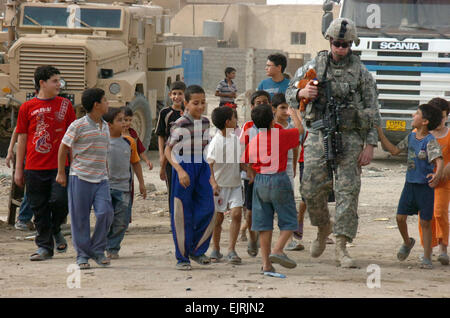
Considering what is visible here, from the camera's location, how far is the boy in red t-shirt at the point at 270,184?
20.7ft

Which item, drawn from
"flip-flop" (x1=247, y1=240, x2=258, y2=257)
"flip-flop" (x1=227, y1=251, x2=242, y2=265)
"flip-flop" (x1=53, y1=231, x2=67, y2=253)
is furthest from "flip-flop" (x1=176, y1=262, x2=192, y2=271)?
"flip-flop" (x1=53, y1=231, x2=67, y2=253)

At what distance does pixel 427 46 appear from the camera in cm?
1457

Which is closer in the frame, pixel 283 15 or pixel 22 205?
pixel 22 205

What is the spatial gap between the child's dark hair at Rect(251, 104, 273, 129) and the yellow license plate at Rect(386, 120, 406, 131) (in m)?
8.79

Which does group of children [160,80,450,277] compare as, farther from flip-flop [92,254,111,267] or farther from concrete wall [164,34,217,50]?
concrete wall [164,34,217,50]

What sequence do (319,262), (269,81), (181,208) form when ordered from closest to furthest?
1. (181,208)
2. (319,262)
3. (269,81)

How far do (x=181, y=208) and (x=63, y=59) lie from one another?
7.62 meters

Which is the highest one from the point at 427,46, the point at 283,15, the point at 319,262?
the point at 283,15

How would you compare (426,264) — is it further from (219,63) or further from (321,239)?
(219,63)

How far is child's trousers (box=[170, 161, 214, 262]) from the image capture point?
6.62m

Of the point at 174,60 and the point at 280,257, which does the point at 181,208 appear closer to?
the point at 280,257

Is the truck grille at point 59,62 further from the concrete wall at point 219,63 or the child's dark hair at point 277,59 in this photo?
the concrete wall at point 219,63
